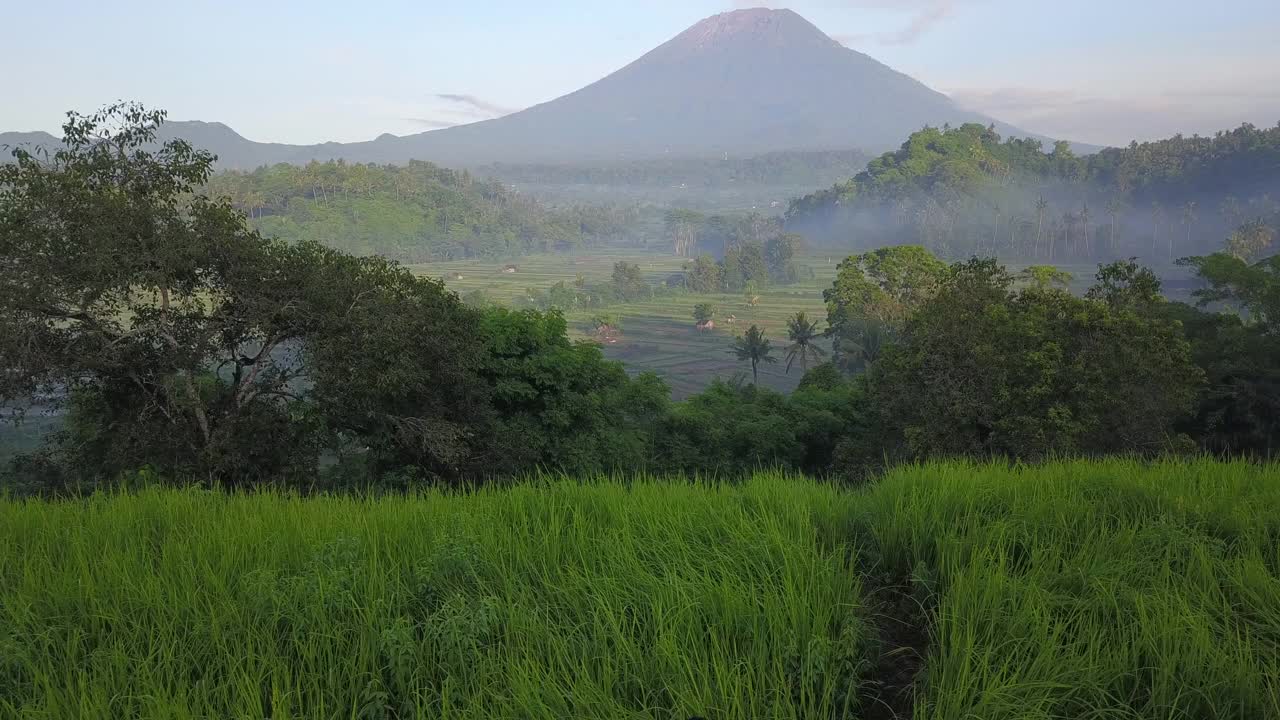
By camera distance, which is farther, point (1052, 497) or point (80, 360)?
point (80, 360)

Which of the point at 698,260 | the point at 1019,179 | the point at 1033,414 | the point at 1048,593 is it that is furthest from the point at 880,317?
the point at 1019,179

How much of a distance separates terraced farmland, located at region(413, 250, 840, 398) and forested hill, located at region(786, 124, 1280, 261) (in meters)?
22.1

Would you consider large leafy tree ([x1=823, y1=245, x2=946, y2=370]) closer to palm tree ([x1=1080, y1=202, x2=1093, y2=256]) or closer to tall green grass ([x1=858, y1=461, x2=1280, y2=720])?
tall green grass ([x1=858, y1=461, x2=1280, y2=720])

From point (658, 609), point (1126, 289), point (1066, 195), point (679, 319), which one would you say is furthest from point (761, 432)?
point (1066, 195)

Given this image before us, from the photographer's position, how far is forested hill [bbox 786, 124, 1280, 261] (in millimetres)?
156750

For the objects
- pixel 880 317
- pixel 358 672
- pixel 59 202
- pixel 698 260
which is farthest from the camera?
pixel 698 260

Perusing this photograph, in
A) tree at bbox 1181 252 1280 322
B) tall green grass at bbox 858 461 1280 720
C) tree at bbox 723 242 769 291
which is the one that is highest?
tall green grass at bbox 858 461 1280 720

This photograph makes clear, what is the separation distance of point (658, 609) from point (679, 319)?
13167 cm

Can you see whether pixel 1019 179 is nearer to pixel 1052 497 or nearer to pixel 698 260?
pixel 698 260

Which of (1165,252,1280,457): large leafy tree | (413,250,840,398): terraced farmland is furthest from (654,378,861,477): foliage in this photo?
(413,250,840,398): terraced farmland

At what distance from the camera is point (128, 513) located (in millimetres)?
4848

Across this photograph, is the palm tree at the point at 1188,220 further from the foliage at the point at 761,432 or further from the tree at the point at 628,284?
the foliage at the point at 761,432

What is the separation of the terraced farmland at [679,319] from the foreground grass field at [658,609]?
80.2m

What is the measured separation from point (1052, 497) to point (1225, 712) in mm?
2120
